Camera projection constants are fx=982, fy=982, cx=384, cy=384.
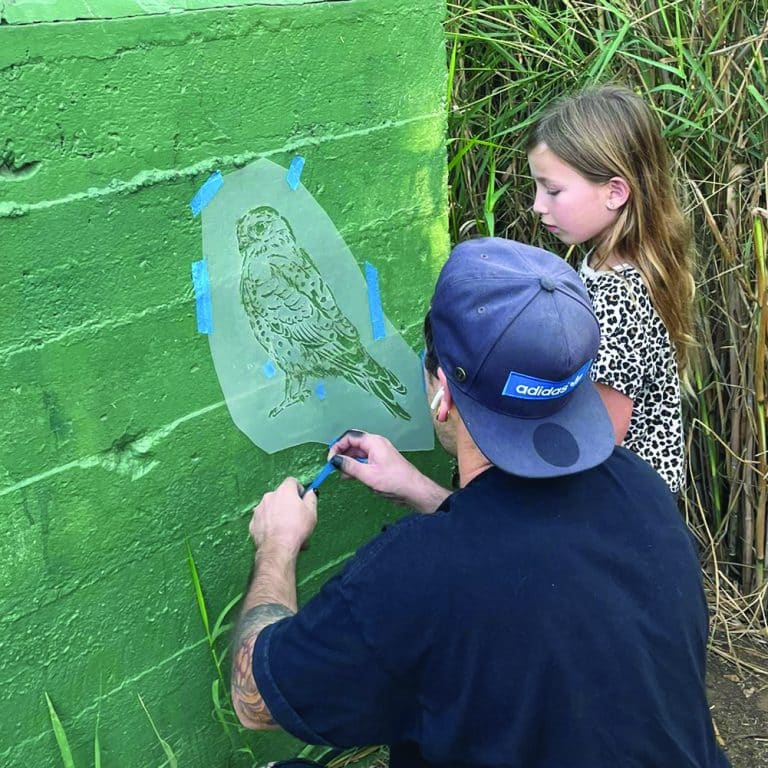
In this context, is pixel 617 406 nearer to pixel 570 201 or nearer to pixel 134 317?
pixel 570 201

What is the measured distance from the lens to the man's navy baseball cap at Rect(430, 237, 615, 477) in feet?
4.82

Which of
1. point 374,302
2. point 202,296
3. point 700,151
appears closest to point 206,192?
point 202,296

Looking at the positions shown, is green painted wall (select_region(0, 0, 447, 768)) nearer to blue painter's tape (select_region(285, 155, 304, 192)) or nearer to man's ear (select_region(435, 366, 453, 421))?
blue painter's tape (select_region(285, 155, 304, 192))

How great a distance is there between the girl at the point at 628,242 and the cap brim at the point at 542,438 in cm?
80

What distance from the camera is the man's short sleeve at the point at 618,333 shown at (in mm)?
2336

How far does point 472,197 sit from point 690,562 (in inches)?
75.0

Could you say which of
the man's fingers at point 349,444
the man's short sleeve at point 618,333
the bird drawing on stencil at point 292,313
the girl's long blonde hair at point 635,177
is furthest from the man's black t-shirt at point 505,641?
the girl's long blonde hair at point 635,177

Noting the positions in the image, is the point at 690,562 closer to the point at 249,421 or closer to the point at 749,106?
the point at 249,421

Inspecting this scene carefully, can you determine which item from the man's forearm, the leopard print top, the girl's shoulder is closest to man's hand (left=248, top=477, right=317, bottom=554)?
the man's forearm

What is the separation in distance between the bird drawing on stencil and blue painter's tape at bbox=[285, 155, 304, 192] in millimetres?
76

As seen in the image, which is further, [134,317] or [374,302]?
[374,302]

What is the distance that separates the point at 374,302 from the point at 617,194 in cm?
67

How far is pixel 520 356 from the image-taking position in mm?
1468

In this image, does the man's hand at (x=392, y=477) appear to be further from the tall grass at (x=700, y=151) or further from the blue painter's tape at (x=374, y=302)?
the tall grass at (x=700, y=151)
